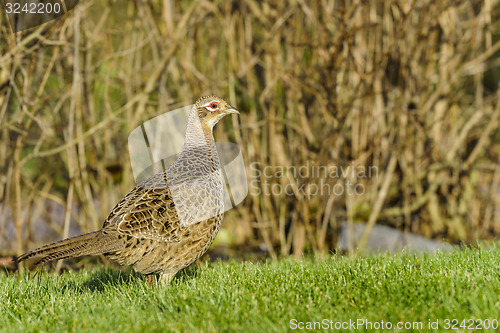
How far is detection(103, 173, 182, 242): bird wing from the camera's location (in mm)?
4121

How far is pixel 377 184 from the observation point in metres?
7.35

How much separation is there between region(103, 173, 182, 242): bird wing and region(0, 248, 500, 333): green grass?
43cm

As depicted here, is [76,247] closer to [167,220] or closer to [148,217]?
[148,217]

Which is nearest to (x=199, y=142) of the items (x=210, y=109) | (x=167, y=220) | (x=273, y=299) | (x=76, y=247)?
(x=210, y=109)

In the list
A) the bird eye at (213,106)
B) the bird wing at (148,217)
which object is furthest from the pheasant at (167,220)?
the bird eye at (213,106)

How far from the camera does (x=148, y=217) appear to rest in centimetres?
416

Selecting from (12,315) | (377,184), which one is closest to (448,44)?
(377,184)

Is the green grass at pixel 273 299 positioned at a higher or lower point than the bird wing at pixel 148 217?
lower

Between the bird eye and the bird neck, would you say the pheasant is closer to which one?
the bird neck

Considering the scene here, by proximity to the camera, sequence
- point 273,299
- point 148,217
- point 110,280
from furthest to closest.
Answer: point 110,280 < point 148,217 < point 273,299

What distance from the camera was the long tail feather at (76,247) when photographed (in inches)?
147

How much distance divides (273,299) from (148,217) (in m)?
1.11

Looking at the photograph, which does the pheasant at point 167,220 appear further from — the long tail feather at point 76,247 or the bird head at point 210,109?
the bird head at point 210,109

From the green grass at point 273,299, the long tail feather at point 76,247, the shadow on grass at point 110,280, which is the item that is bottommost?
the shadow on grass at point 110,280
